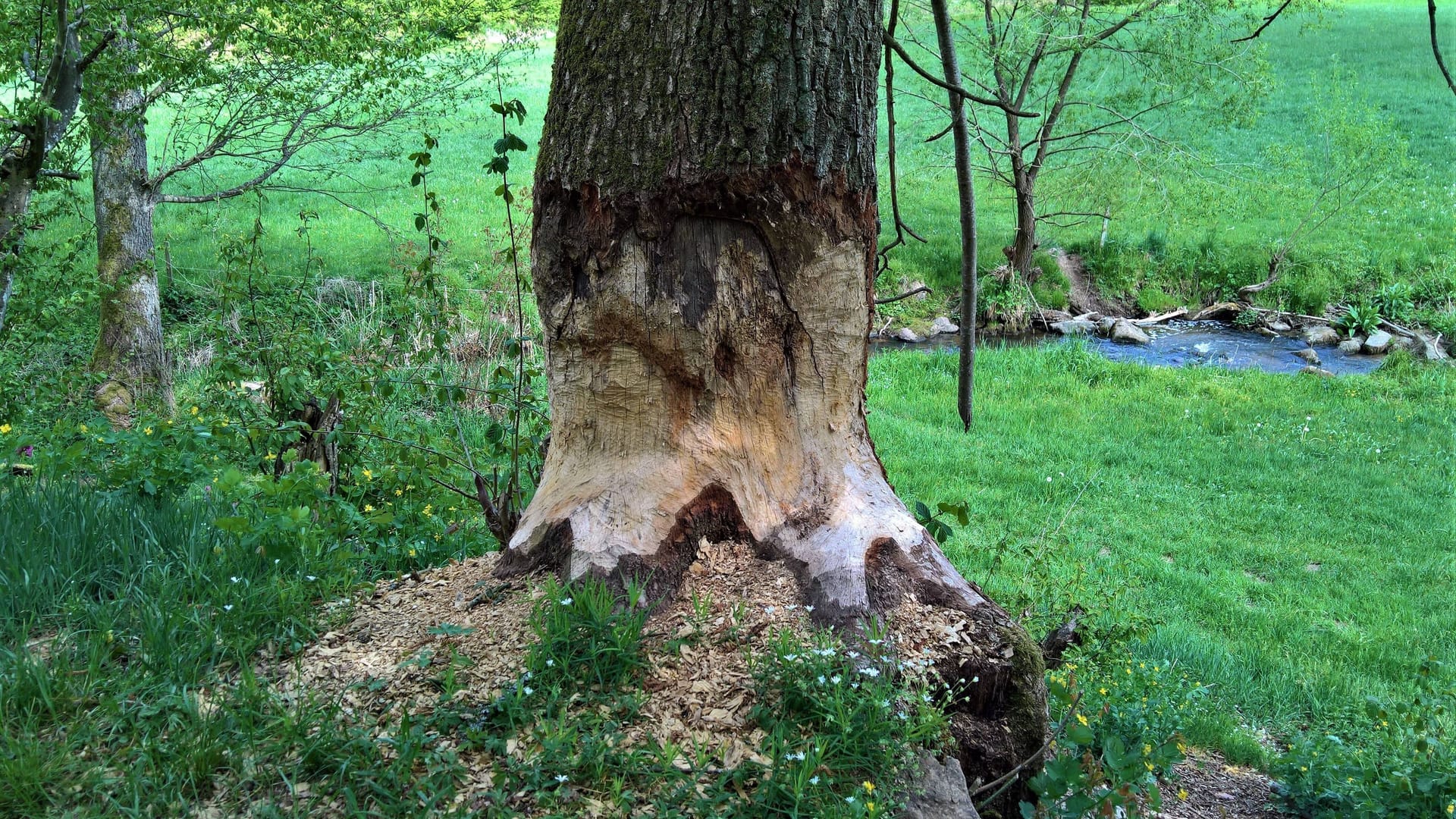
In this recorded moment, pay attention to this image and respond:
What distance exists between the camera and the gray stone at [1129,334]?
14.2 meters

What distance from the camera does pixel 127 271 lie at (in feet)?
27.9

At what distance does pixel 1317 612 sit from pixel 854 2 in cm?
572

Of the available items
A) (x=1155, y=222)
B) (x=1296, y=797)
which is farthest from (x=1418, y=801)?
(x=1155, y=222)

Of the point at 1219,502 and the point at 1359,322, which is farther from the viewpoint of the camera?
the point at 1359,322

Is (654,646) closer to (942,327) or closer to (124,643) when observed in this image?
(124,643)

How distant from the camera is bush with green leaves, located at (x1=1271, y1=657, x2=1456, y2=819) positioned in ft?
10.1

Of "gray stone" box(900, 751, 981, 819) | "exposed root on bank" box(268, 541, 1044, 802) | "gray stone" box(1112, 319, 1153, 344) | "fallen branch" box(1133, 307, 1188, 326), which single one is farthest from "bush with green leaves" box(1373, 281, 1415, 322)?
"gray stone" box(900, 751, 981, 819)

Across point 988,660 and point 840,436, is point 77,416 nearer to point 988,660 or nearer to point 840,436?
point 840,436

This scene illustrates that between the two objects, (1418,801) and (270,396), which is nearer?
(1418,801)

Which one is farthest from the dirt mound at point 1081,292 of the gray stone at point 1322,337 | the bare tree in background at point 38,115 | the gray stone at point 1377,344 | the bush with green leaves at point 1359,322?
the bare tree in background at point 38,115

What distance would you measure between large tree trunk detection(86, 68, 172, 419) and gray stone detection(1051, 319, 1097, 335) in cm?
1175

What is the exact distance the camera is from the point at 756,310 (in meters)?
3.03

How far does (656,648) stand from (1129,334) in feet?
43.1

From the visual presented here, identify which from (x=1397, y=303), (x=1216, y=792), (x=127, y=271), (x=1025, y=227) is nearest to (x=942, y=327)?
(x=1025, y=227)
